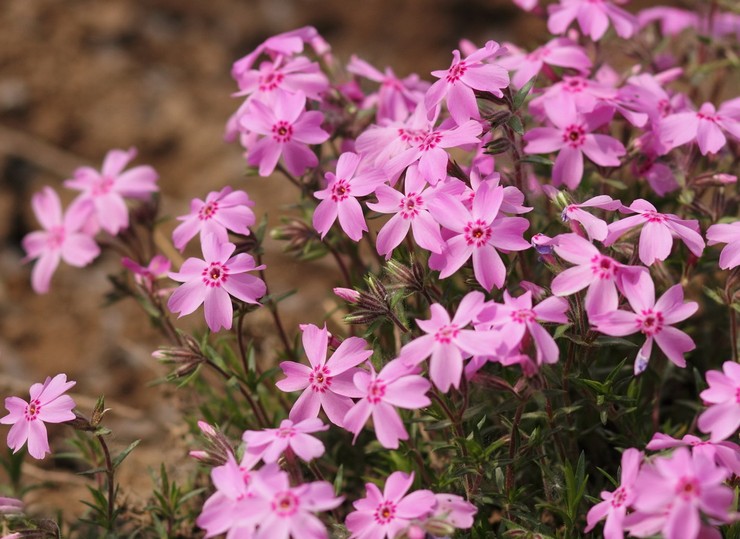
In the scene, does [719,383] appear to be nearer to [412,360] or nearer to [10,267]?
[412,360]

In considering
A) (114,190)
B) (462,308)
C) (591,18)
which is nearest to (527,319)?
(462,308)

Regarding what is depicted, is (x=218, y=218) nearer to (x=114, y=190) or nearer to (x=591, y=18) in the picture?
(x=114, y=190)

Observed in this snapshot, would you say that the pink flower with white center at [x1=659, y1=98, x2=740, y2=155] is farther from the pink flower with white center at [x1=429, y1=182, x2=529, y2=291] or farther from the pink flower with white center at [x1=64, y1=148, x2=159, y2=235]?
the pink flower with white center at [x1=64, y1=148, x2=159, y2=235]

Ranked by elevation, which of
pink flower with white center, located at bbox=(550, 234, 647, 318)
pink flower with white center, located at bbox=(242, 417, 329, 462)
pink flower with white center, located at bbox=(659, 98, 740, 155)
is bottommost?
pink flower with white center, located at bbox=(242, 417, 329, 462)

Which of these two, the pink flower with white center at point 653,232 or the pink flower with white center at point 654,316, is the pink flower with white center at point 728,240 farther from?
the pink flower with white center at point 654,316

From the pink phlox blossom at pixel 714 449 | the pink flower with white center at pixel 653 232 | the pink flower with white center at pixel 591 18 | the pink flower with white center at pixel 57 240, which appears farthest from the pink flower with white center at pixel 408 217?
the pink flower with white center at pixel 57 240

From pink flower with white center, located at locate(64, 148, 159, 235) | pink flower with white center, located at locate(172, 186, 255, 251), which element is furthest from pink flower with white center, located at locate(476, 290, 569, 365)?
pink flower with white center, located at locate(64, 148, 159, 235)
